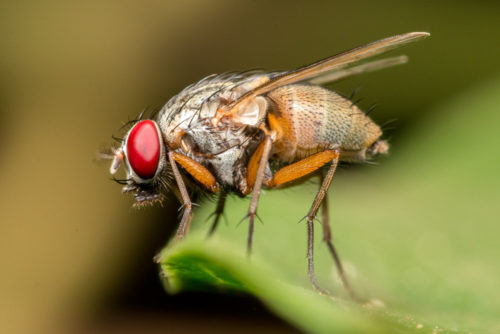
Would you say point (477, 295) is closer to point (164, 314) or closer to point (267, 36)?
point (164, 314)

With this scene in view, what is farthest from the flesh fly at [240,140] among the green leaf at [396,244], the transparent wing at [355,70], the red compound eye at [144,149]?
the transparent wing at [355,70]

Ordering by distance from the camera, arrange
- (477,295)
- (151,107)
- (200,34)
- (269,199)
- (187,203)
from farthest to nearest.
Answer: (200,34) < (151,107) < (269,199) < (187,203) < (477,295)

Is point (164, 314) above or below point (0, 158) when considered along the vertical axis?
below

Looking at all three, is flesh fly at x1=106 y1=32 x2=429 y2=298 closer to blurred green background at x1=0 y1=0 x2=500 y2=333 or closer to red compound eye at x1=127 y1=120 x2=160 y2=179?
red compound eye at x1=127 y1=120 x2=160 y2=179

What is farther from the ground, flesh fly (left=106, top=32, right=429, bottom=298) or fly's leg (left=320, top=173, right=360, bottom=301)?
flesh fly (left=106, top=32, right=429, bottom=298)

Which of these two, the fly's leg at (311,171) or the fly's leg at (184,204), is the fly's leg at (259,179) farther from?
the fly's leg at (184,204)

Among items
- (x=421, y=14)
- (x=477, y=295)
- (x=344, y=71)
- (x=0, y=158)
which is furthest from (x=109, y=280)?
(x=421, y=14)

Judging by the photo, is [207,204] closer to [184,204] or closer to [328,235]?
[184,204]

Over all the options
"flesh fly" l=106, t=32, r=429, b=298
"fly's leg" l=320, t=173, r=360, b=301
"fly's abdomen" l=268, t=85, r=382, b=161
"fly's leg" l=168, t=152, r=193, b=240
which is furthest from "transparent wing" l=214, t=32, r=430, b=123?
"fly's leg" l=320, t=173, r=360, b=301
